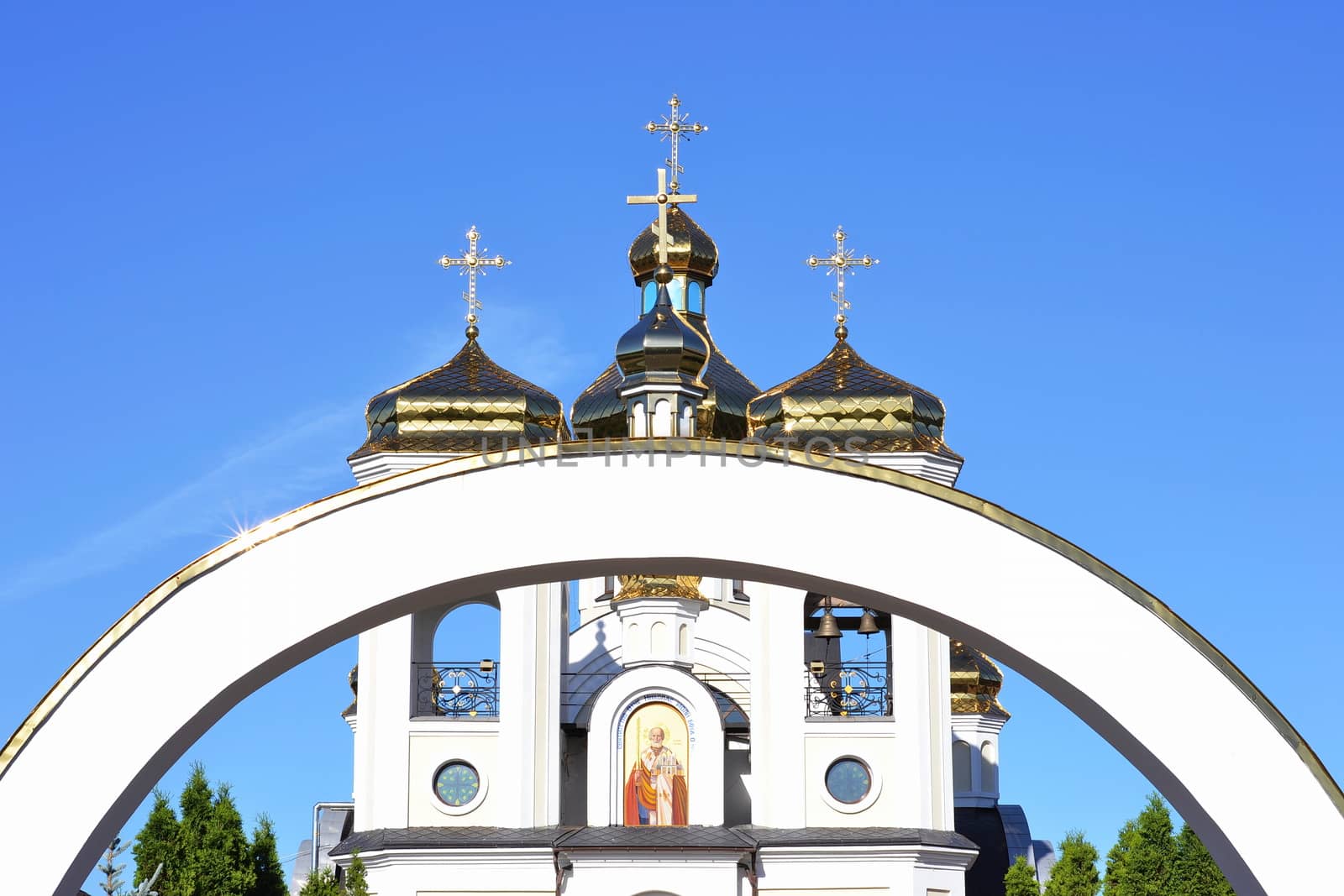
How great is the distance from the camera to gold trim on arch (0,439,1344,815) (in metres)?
8.70

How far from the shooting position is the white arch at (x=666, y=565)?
342 inches

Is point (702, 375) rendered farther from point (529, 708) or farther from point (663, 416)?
point (663, 416)

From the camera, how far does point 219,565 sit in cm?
898

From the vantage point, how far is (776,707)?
2808cm

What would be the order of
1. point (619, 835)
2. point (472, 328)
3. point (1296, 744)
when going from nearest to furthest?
point (1296, 744) → point (619, 835) → point (472, 328)

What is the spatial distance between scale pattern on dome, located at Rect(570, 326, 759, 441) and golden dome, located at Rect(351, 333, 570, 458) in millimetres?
5101

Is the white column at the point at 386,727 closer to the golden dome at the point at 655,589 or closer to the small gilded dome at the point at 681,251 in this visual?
the golden dome at the point at 655,589

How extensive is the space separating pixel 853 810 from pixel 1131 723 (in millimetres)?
19612

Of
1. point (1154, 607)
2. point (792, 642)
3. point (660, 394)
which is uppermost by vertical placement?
point (792, 642)

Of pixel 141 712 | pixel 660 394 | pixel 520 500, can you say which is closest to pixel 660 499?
pixel 520 500

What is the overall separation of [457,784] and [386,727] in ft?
4.13

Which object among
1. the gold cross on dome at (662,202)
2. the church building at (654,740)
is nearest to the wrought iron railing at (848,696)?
the church building at (654,740)

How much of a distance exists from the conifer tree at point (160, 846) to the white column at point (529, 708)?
4.91 metres

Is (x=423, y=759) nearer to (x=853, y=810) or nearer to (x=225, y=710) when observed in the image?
(x=853, y=810)
